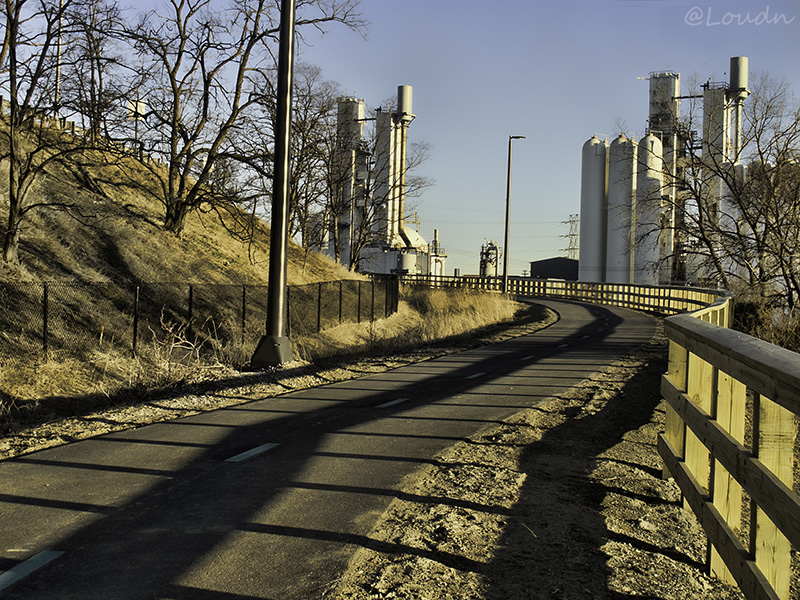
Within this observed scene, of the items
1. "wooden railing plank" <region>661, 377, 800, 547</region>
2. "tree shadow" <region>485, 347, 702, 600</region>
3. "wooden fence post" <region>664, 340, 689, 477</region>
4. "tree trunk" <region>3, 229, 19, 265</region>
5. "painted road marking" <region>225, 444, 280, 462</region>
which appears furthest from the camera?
Answer: "tree trunk" <region>3, 229, 19, 265</region>

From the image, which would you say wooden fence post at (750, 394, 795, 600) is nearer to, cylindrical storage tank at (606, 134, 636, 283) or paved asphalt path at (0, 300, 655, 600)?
paved asphalt path at (0, 300, 655, 600)

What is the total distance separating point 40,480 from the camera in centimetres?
567

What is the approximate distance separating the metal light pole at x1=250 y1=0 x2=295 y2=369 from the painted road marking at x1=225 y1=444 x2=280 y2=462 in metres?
5.26

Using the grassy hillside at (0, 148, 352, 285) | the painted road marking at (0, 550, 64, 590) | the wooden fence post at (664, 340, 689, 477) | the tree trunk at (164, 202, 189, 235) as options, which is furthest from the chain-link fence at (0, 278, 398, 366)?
the wooden fence post at (664, 340, 689, 477)

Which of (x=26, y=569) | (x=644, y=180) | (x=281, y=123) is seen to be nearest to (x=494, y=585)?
(x=26, y=569)

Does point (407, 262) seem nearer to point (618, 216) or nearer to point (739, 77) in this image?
point (618, 216)

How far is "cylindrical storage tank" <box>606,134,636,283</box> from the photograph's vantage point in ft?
181

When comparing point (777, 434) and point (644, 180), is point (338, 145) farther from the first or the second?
point (777, 434)

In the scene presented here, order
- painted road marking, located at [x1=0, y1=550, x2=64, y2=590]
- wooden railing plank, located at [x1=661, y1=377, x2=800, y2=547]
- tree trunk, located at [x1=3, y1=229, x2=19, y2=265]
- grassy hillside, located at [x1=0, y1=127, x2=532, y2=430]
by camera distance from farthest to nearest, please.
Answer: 1. tree trunk, located at [x1=3, y1=229, x2=19, y2=265]
2. grassy hillside, located at [x1=0, y1=127, x2=532, y2=430]
3. painted road marking, located at [x1=0, y1=550, x2=64, y2=590]
4. wooden railing plank, located at [x1=661, y1=377, x2=800, y2=547]

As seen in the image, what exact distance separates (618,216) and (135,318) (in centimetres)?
4748

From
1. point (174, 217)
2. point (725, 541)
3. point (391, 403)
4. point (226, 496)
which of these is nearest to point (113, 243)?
point (174, 217)

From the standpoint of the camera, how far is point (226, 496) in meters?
5.27

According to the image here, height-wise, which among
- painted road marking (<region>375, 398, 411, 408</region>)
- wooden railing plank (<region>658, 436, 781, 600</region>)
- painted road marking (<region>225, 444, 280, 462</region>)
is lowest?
painted road marking (<region>225, 444, 280, 462</region>)

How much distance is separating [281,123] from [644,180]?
4764 cm
